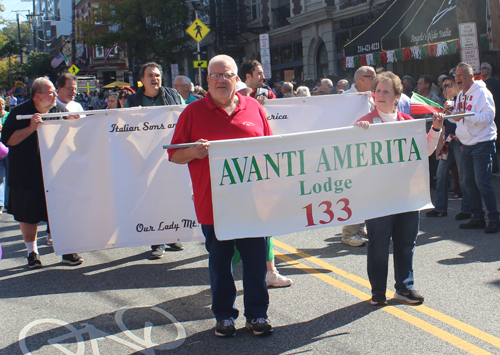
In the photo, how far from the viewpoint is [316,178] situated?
4.16 meters

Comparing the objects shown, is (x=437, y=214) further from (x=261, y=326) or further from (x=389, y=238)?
(x=261, y=326)

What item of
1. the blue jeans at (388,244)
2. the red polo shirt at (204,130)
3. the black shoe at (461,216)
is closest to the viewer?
the red polo shirt at (204,130)

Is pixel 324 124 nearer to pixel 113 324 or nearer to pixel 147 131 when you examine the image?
pixel 147 131

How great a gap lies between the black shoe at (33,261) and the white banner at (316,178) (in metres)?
3.13

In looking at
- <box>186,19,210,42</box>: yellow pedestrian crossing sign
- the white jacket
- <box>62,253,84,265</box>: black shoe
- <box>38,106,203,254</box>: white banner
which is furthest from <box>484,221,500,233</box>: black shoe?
<box>186,19,210,42</box>: yellow pedestrian crossing sign

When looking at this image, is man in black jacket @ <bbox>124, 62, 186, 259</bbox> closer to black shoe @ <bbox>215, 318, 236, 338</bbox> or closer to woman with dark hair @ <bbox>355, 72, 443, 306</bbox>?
black shoe @ <bbox>215, 318, 236, 338</bbox>

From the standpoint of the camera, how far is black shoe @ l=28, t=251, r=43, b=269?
238 inches

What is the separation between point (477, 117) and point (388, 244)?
2973 millimetres

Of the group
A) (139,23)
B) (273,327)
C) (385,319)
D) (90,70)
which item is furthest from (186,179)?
(90,70)

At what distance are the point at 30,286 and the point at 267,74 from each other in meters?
12.0

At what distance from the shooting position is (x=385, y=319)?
412cm

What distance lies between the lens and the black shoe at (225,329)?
3.92m

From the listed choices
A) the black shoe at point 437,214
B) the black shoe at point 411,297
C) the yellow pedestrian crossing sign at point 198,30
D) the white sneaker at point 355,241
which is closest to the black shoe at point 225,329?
the black shoe at point 411,297

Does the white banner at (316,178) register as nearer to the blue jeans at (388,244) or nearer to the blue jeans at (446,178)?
the blue jeans at (388,244)
